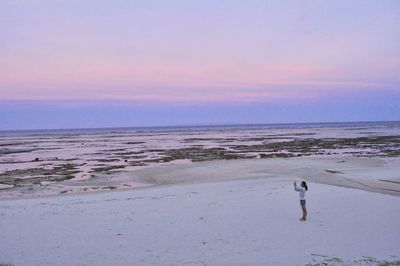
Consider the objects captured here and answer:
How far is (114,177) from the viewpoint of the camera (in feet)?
85.3

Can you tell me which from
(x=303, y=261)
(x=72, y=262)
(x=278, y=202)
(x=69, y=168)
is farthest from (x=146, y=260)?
(x=69, y=168)

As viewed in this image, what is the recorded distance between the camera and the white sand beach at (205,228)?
9195 mm

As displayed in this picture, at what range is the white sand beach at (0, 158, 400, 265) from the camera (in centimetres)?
920

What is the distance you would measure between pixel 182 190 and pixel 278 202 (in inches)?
185

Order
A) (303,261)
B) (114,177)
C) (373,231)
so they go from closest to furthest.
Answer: (303,261), (373,231), (114,177)

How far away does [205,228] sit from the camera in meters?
11.5

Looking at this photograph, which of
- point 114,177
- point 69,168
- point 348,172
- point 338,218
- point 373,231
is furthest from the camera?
point 69,168

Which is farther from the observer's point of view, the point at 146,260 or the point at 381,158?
the point at 381,158

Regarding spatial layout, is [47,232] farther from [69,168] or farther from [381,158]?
[381,158]

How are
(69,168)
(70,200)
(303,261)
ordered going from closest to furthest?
(303,261) < (70,200) < (69,168)

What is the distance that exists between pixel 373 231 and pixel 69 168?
24.5m

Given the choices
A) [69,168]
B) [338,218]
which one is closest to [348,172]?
[338,218]

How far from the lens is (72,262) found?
8.90m

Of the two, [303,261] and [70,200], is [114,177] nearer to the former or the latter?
[70,200]
